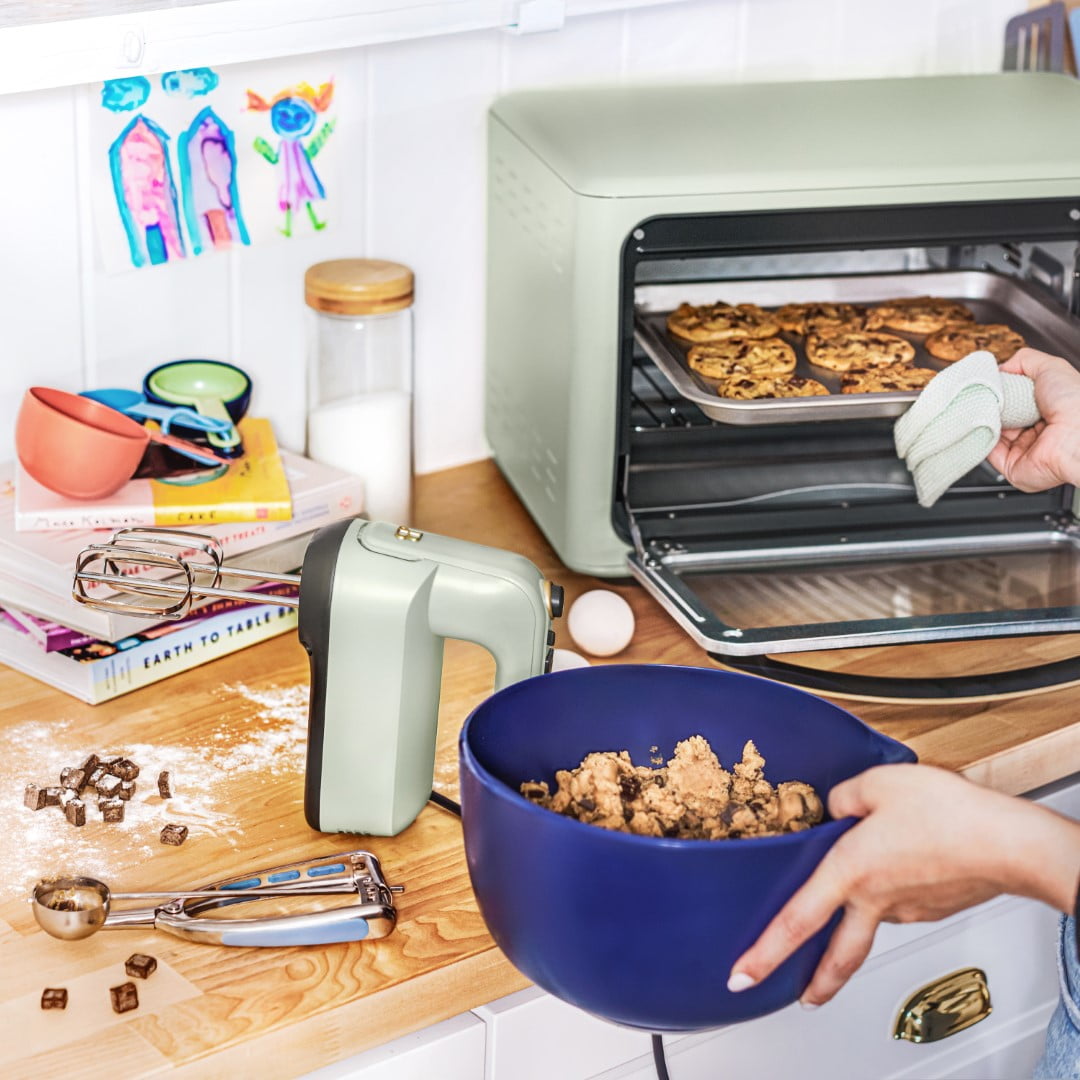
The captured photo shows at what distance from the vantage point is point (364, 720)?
0.89m

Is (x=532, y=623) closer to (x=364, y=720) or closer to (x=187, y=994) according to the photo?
(x=364, y=720)

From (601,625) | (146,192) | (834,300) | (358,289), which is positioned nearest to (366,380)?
(358,289)

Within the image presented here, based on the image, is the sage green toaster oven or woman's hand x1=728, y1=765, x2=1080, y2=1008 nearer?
woman's hand x1=728, y1=765, x2=1080, y2=1008

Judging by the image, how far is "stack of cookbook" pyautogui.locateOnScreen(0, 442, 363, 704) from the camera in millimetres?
1057

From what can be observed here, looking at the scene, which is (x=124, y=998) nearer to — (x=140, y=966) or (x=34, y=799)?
(x=140, y=966)

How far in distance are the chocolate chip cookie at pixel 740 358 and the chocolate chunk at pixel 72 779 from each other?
0.60 metres

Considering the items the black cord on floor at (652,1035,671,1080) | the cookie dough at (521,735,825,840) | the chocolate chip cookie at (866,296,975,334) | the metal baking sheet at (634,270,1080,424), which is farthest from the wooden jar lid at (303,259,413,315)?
the black cord on floor at (652,1035,671,1080)

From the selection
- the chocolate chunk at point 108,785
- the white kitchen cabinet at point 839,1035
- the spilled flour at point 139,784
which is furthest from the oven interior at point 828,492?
the chocolate chunk at point 108,785

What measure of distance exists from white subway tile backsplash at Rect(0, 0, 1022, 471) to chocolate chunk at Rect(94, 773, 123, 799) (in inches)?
15.5

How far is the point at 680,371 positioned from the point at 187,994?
0.65 meters

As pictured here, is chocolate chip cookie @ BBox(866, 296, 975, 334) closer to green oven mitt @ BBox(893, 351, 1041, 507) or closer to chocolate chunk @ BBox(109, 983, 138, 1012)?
green oven mitt @ BBox(893, 351, 1041, 507)

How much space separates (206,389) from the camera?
49.9 inches

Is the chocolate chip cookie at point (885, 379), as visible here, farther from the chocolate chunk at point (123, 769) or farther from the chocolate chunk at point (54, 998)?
the chocolate chunk at point (54, 998)

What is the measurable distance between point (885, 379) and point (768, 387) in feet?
0.37
